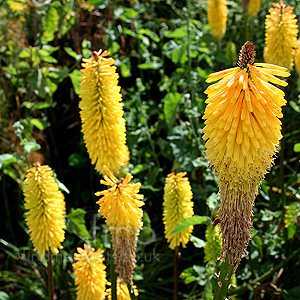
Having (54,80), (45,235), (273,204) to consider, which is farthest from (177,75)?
(45,235)

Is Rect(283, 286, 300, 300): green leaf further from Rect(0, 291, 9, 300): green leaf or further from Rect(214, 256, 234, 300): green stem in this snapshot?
Rect(0, 291, 9, 300): green leaf

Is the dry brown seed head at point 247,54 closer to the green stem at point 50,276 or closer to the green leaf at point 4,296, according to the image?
the green stem at point 50,276

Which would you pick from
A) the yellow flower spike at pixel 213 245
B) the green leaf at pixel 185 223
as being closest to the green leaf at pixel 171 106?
the yellow flower spike at pixel 213 245

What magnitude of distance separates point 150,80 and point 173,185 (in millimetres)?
2452

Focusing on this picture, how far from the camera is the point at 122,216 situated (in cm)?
200

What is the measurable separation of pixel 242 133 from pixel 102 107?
3.17ft

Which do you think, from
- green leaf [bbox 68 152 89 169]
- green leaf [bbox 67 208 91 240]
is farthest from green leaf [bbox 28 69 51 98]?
green leaf [bbox 67 208 91 240]

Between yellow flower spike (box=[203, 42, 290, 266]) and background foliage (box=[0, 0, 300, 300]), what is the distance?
99 cm

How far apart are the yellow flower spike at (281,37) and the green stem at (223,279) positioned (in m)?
1.85

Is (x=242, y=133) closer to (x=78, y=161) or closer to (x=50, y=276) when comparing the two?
(x=50, y=276)

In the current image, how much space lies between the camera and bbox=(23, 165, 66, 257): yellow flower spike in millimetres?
2348

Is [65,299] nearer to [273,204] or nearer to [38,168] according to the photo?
[38,168]

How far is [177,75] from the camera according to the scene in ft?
13.5

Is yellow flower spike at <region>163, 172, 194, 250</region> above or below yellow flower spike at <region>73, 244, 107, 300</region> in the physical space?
above
